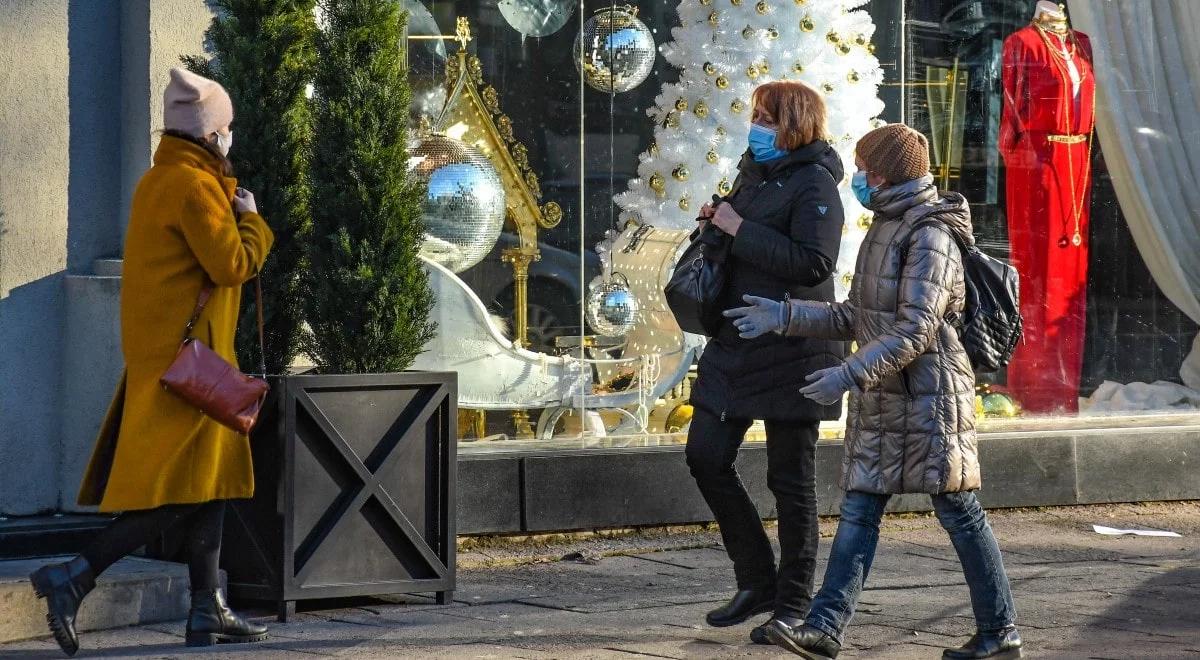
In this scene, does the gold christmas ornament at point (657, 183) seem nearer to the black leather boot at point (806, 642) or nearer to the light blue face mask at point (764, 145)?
the light blue face mask at point (764, 145)

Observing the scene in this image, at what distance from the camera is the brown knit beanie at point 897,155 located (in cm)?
539

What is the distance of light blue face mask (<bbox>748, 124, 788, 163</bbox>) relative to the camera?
18.8ft

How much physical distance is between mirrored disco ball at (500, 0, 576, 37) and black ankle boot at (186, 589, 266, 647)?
134 inches

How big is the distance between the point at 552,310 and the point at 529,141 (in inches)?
30.1

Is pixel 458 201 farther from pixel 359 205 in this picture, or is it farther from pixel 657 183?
pixel 359 205

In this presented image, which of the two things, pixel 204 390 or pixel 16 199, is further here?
pixel 16 199

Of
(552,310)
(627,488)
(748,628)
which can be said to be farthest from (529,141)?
(748,628)

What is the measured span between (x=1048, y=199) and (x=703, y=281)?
4079mm

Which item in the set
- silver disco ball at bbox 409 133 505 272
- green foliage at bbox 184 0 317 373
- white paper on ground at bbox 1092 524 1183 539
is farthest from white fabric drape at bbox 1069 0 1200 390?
green foliage at bbox 184 0 317 373

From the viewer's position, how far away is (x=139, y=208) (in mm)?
5398

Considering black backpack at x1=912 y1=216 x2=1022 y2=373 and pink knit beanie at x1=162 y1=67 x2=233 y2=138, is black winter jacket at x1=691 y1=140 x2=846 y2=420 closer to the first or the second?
black backpack at x1=912 y1=216 x2=1022 y2=373

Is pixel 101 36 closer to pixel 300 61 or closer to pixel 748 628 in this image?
pixel 300 61

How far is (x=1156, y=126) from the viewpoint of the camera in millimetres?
9492

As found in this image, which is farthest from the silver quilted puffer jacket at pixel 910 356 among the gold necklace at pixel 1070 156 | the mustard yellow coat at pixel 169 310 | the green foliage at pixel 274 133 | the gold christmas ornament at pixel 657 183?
the gold necklace at pixel 1070 156
